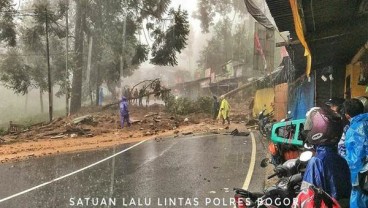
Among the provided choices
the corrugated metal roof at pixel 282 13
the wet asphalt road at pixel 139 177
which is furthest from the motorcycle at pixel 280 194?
the corrugated metal roof at pixel 282 13

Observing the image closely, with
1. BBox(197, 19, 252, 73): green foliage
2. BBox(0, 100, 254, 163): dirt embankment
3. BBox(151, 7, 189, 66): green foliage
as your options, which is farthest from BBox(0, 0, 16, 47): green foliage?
BBox(197, 19, 252, 73): green foliage

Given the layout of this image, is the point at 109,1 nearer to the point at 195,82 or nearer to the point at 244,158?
the point at 195,82

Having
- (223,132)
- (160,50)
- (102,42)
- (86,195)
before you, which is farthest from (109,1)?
(86,195)

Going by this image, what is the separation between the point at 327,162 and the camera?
2707 mm

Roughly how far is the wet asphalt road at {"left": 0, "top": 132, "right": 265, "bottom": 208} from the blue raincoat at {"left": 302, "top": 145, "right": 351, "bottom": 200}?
4.06 m

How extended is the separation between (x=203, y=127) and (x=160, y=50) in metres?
7.69

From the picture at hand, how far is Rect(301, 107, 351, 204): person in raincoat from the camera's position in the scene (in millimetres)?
2664

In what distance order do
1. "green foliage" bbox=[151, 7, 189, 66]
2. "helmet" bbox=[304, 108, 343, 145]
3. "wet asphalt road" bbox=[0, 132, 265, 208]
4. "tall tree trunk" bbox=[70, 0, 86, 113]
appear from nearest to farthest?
1. "helmet" bbox=[304, 108, 343, 145]
2. "wet asphalt road" bbox=[0, 132, 265, 208]
3. "green foliage" bbox=[151, 7, 189, 66]
4. "tall tree trunk" bbox=[70, 0, 86, 113]

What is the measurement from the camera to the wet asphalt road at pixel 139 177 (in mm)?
7172

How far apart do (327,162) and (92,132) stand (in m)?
18.0

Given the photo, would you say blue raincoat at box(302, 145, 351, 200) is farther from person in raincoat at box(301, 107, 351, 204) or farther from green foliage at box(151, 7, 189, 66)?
green foliage at box(151, 7, 189, 66)

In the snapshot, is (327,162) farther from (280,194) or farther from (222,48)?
(222,48)

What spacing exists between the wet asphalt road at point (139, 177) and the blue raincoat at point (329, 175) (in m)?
4.06

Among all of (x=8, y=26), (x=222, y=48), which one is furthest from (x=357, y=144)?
(x=222, y=48)
